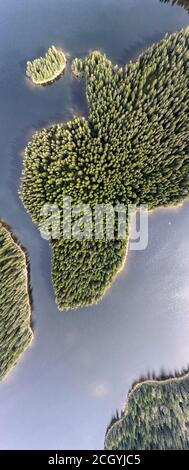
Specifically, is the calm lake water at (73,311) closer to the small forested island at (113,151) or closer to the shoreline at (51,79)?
the shoreline at (51,79)

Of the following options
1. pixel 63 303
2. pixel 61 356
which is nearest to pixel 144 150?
pixel 63 303

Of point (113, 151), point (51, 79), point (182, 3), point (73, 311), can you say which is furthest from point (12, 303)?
point (182, 3)

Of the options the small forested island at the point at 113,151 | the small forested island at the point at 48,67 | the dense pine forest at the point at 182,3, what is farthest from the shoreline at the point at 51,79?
the dense pine forest at the point at 182,3

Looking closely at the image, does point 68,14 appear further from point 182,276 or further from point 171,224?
point 182,276

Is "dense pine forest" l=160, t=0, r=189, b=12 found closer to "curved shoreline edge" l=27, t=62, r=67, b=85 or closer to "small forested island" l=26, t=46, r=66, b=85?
"small forested island" l=26, t=46, r=66, b=85

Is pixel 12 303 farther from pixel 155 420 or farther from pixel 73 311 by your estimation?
pixel 155 420

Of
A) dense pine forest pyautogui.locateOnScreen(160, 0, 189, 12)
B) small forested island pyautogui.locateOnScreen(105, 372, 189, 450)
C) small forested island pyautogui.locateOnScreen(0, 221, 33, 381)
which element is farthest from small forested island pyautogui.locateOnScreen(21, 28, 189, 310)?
small forested island pyautogui.locateOnScreen(105, 372, 189, 450)
